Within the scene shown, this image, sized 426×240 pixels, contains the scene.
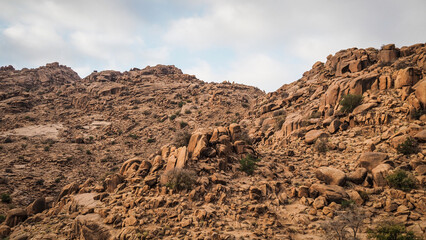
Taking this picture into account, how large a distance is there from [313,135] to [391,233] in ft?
34.5

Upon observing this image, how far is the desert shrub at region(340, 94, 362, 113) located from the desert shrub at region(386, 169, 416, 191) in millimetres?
8248

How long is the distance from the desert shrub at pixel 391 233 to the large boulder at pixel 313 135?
958 centimetres

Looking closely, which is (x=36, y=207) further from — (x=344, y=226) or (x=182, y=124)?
(x=182, y=124)

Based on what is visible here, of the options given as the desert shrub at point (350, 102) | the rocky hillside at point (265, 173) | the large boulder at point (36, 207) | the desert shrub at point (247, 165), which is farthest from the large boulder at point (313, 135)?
the large boulder at point (36, 207)

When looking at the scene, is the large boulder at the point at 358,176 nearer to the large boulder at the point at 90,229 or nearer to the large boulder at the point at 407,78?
the large boulder at the point at 407,78

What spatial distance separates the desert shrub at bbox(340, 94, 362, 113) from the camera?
16.8 m

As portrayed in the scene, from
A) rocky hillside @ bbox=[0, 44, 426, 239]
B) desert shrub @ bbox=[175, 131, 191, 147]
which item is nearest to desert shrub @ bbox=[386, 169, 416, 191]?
rocky hillside @ bbox=[0, 44, 426, 239]

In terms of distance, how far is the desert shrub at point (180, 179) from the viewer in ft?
35.7

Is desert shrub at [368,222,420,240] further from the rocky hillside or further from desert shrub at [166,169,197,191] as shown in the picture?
desert shrub at [166,169,197,191]

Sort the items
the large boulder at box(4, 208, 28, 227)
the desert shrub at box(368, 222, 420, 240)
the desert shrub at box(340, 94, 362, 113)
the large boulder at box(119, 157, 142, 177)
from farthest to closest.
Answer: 1. the desert shrub at box(340, 94, 362, 113)
2. the large boulder at box(119, 157, 142, 177)
3. the large boulder at box(4, 208, 28, 227)
4. the desert shrub at box(368, 222, 420, 240)

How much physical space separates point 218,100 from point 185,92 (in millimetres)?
10675

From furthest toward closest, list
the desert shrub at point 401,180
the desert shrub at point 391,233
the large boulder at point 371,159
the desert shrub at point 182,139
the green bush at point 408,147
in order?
the desert shrub at point 182,139, the large boulder at point 371,159, the green bush at point 408,147, the desert shrub at point 401,180, the desert shrub at point 391,233

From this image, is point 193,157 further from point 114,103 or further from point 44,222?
point 114,103

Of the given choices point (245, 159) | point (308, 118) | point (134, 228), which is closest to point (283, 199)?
point (245, 159)
